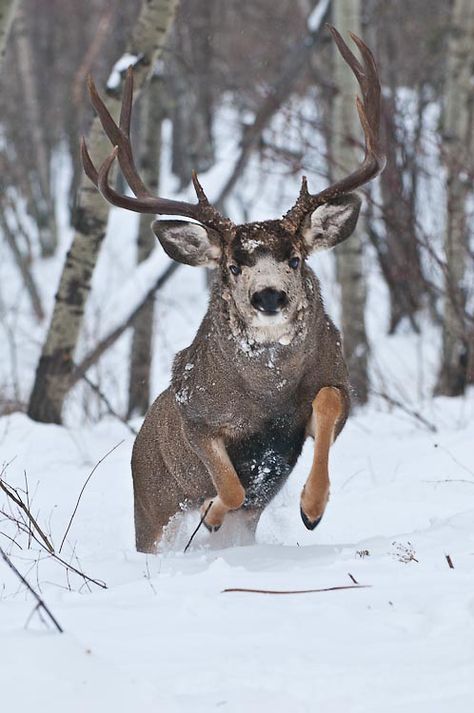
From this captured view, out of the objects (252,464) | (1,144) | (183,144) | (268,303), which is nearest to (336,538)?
(252,464)

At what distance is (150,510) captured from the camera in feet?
19.4

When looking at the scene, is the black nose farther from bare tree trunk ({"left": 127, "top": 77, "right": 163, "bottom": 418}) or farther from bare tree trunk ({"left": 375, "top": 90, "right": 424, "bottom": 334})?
bare tree trunk ({"left": 127, "top": 77, "right": 163, "bottom": 418})

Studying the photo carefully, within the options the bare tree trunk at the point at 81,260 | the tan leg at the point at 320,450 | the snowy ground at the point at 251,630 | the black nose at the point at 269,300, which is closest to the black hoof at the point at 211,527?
the snowy ground at the point at 251,630

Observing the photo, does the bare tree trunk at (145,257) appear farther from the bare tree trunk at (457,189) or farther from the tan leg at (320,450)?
the tan leg at (320,450)

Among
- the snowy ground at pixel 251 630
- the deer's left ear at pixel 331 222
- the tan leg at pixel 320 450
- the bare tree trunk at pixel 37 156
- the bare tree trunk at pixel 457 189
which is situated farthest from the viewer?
the bare tree trunk at pixel 37 156

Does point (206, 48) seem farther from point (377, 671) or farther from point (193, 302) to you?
point (377, 671)

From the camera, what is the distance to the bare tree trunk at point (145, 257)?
1121cm

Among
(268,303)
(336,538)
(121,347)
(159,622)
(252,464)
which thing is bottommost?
(121,347)

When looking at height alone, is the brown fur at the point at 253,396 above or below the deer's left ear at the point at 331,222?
below

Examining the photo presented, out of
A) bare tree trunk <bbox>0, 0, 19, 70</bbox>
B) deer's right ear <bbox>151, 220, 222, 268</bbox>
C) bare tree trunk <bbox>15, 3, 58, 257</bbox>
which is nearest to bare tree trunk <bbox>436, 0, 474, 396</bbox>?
bare tree trunk <bbox>0, 0, 19, 70</bbox>

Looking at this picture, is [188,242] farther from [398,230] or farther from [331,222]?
[398,230]

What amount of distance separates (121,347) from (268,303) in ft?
49.5

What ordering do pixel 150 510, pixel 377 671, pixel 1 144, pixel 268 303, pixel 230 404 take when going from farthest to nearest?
pixel 1 144 < pixel 150 510 < pixel 230 404 < pixel 268 303 < pixel 377 671

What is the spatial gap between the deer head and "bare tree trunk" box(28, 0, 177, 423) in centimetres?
271
